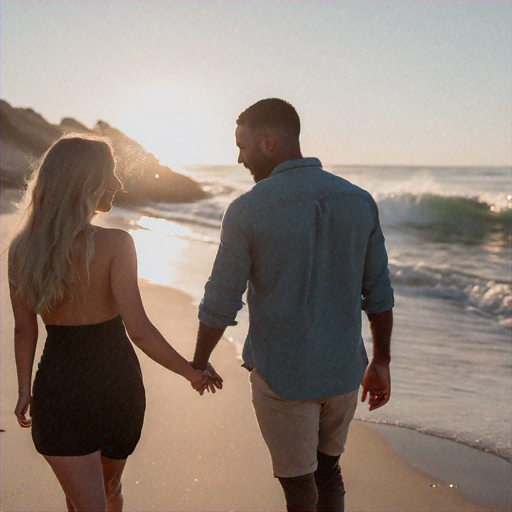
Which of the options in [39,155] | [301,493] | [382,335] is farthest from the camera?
[39,155]

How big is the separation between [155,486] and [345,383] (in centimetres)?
153

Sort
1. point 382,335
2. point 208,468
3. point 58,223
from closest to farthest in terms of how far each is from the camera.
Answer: point 58,223 → point 382,335 → point 208,468

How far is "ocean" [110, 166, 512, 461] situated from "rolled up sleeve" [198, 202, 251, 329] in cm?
243

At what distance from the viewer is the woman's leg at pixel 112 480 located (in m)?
2.47

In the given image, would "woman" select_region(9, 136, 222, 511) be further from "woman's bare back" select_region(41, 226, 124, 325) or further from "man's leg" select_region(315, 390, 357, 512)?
"man's leg" select_region(315, 390, 357, 512)

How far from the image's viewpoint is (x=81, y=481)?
2.26 m

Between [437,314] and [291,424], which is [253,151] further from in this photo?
[437,314]

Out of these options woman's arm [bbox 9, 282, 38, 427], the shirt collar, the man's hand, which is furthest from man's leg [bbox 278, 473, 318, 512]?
the shirt collar

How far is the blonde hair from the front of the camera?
2225 mm

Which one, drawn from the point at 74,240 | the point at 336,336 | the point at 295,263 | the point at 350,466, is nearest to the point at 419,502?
the point at 350,466

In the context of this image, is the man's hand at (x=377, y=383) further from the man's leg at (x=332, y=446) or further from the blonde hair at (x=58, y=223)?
the blonde hair at (x=58, y=223)

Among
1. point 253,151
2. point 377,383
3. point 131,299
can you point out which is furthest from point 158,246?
point 131,299

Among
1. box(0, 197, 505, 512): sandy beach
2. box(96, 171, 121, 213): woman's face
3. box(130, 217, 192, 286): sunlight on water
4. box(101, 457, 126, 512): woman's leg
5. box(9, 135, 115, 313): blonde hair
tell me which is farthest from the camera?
box(130, 217, 192, 286): sunlight on water

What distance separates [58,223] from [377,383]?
1.48m
